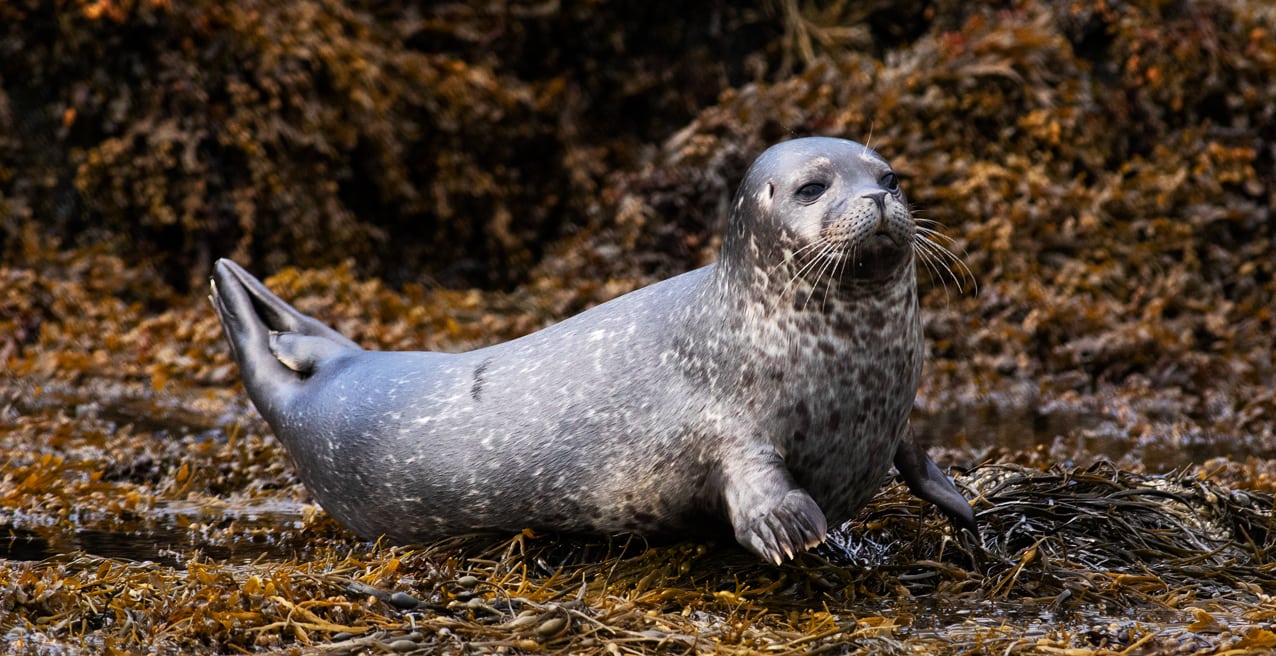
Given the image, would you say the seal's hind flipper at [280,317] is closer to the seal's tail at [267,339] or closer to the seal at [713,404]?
the seal's tail at [267,339]

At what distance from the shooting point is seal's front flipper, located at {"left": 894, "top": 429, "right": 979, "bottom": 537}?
418 cm

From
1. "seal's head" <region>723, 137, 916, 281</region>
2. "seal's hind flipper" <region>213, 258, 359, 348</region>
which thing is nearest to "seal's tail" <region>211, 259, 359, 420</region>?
"seal's hind flipper" <region>213, 258, 359, 348</region>

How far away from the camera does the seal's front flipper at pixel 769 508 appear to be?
3.56 m

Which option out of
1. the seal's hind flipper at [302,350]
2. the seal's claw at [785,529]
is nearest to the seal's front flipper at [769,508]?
the seal's claw at [785,529]

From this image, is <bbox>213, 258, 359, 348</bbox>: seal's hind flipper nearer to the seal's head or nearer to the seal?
the seal

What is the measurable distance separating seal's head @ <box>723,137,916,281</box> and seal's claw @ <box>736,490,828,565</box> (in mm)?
627

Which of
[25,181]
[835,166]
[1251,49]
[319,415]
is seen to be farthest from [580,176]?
[835,166]

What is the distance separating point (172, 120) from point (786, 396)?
21.8 feet

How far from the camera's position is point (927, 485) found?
4.20 metres

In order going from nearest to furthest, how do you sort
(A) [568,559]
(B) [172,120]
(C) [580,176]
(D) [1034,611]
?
(D) [1034,611] → (A) [568,559] → (B) [172,120] → (C) [580,176]

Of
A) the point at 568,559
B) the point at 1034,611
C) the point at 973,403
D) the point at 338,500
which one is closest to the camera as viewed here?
the point at 1034,611

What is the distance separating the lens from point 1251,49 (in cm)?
958

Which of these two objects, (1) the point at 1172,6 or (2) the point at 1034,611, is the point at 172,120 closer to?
(1) the point at 1172,6

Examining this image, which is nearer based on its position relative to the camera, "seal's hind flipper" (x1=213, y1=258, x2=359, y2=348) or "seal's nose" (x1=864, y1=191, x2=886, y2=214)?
"seal's nose" (x1=864, y1=191, x2=886, y2=214)
